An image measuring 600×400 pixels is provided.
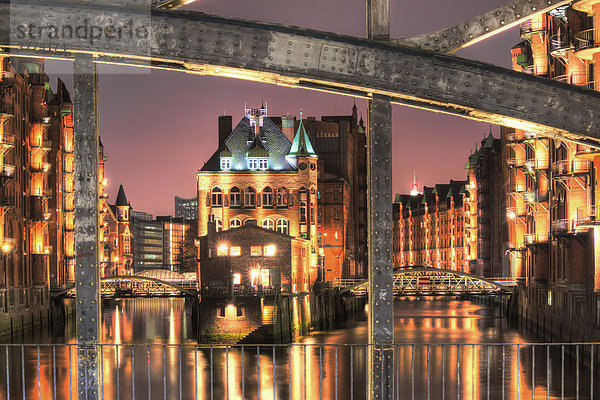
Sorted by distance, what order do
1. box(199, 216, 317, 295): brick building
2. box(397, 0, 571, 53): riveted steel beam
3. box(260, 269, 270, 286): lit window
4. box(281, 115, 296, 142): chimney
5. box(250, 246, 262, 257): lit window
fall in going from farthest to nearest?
box(281, 115, 296, 142): chimney
box(250, 246, 262, 257): lit window
box(260, 269, 270, 286): lit window
box(199, 216, 317, 295): brick building
box(397, 0, 571, 53): riveted steel beam

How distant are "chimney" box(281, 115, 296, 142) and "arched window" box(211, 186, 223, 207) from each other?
31.3 feet

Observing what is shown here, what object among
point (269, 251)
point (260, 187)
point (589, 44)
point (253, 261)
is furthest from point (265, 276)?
point (589, 44)

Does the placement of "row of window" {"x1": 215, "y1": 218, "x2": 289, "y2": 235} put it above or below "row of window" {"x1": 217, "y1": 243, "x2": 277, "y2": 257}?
above

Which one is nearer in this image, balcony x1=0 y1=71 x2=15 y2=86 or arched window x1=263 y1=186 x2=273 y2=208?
balcony x1=0 y1=71 x2=15 y2=86

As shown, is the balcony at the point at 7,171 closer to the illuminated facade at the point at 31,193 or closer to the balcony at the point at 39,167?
the illuminated facade at the point at 31,193

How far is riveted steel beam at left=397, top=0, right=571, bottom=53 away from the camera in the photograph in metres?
8.55

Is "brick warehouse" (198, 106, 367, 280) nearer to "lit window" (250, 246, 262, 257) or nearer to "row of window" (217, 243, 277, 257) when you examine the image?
"row of window" (217, 243, 277, 257)

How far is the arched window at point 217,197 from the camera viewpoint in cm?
7469

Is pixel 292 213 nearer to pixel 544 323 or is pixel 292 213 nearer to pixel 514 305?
pixel 514 305

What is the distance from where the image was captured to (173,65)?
8727mm

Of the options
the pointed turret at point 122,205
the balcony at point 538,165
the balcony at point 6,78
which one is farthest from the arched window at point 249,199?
the pointed turret at point 122,205

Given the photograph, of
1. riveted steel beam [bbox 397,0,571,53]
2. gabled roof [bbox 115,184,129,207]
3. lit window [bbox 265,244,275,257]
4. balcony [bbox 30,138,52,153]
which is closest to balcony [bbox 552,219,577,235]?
lit window [bbox 265,244,275,257]

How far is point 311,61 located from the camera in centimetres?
849

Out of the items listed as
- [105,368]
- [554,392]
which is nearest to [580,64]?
[554,392]
